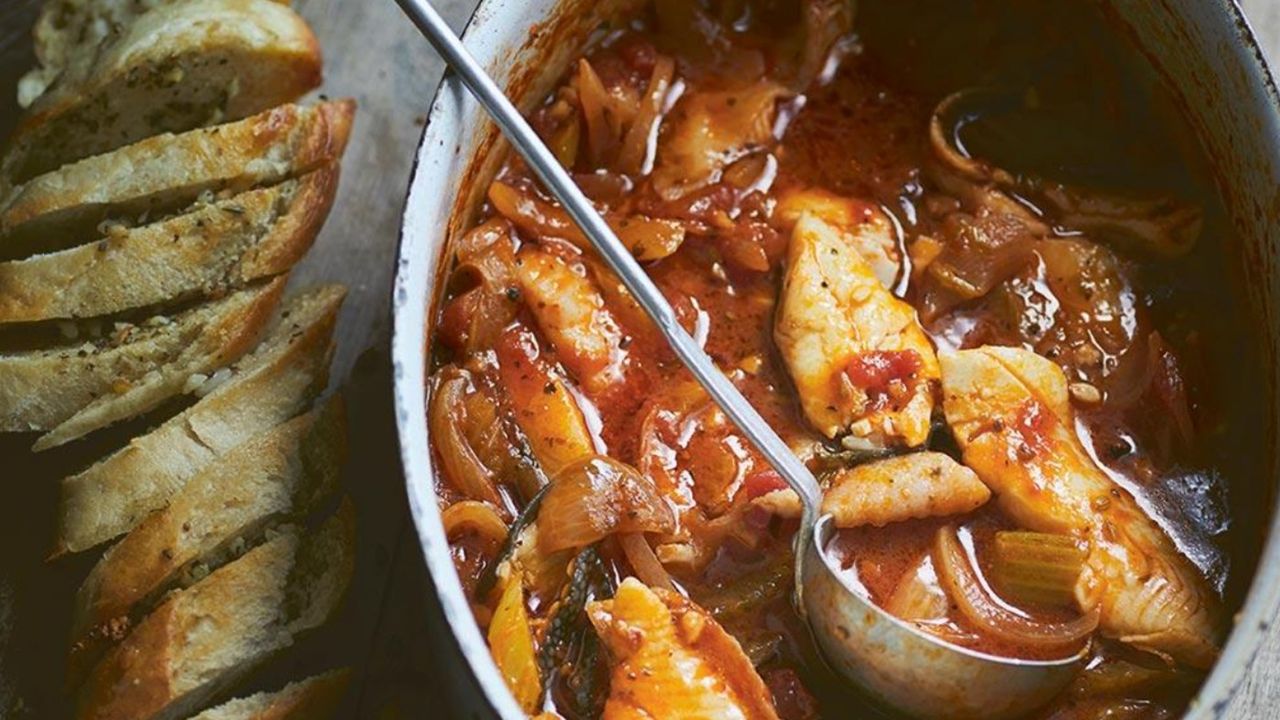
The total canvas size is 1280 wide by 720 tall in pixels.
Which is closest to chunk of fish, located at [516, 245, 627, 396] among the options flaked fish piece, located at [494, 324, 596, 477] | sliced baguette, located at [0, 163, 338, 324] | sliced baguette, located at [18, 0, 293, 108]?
flaked fish piece, located at [494, 324, 596, 477]

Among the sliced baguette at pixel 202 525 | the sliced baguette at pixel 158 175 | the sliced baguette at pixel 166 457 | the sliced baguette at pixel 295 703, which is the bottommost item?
the sliced baguette at pixel 295 703

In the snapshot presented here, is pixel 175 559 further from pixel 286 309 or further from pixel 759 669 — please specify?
pixel 759 669

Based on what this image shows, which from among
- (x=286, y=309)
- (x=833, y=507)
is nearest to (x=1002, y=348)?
Answer: (x=833, y=507)

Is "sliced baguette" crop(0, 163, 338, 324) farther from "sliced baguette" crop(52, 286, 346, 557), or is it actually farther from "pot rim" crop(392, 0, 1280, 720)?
"pot rim" crop(392, 0, 1280, 720)

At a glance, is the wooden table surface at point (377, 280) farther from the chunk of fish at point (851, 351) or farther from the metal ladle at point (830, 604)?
the chunk of fish at point (851, 351)

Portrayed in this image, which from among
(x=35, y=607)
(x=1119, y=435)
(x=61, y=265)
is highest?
(x=61, y=265)

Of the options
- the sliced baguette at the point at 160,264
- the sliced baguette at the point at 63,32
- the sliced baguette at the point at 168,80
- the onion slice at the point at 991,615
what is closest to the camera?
the onion slice at the point at 991,615

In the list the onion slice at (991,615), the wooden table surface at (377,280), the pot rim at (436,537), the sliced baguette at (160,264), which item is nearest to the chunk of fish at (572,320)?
the pot rim at (436,537)
